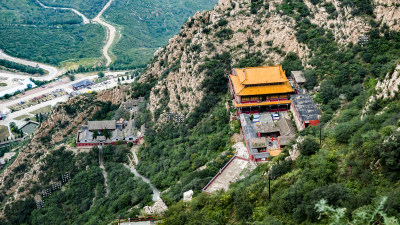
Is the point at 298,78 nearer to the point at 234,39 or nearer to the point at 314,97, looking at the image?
the point at 314,97

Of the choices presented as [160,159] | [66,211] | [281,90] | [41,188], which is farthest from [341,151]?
[41,188]

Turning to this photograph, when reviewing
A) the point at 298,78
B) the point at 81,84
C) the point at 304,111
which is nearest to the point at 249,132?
the point at 304,111

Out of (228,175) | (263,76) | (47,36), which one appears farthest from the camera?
A: (47,36)

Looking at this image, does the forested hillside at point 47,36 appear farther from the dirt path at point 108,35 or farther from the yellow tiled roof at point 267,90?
the yellow tiled roof at point 267,90

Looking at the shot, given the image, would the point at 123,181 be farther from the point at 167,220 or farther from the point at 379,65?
the point at 379,65

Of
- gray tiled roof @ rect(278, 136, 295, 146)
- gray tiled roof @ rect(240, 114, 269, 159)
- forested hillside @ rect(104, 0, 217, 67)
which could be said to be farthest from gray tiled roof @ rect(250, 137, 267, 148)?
forested hillside @ rect(104, 0, 217, 67)

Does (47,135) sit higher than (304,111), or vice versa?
(47,135)

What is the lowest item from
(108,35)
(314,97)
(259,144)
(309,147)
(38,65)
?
(309,147)
